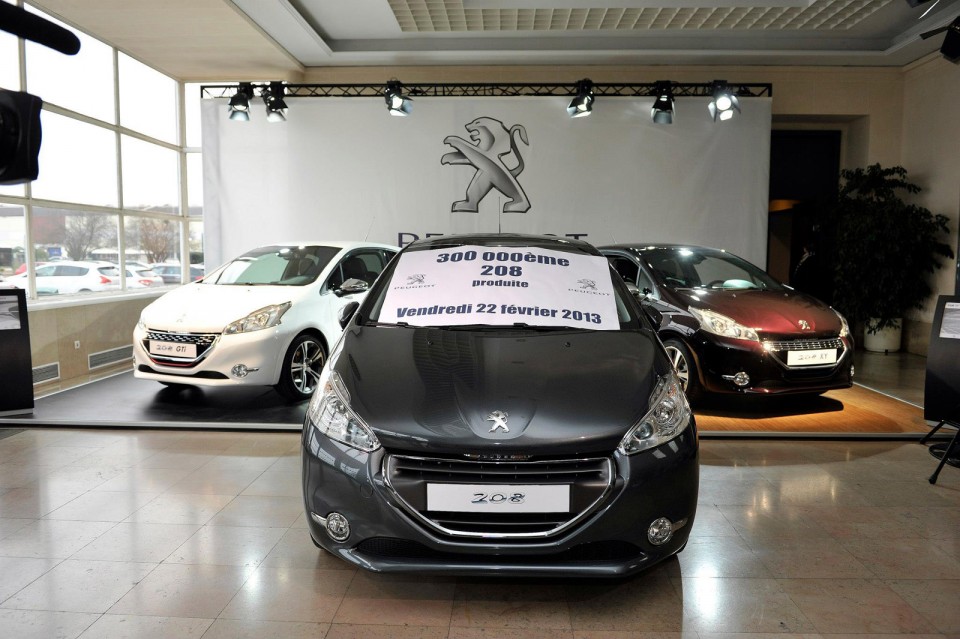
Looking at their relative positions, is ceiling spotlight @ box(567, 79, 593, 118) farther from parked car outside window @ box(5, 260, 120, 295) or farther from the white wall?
parked car outside window @ box(5, 260, 120, 295)

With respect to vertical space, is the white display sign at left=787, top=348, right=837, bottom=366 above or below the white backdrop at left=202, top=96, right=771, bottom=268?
below

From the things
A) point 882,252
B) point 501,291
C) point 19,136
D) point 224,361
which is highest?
point 19,136

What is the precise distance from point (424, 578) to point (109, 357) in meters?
5.62

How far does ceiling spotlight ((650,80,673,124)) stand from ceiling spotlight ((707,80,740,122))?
484mm

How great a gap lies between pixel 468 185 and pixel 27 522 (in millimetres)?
6151

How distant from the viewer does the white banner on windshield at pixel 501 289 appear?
9.26 ft

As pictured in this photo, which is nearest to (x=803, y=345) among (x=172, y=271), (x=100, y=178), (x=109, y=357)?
(x=109, y=357)

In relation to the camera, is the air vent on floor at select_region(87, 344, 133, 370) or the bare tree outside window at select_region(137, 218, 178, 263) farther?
the bare tree outside window at select_region(137, 218, 178, 263)

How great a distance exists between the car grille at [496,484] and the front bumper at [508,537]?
16mm

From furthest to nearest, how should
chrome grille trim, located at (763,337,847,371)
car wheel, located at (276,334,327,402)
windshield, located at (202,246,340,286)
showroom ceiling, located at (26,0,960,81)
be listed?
showroom ceiling, located at (26,0,960,81)
windshield, located at (202,246,340,286)
car wheel, located at (276,334,327,402)
chrome grille trim, located at (763,337,847,371)

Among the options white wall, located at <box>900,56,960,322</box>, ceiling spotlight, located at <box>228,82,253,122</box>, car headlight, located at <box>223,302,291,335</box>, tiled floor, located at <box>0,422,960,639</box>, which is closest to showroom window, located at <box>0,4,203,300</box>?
ceiling spotlight, located at <box>228,82,253,122</box>

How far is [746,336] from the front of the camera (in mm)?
4562

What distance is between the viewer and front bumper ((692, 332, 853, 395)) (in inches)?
178

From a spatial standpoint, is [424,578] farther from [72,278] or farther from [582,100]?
[582,100]
